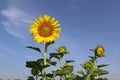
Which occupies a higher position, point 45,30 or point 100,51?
point 45,30

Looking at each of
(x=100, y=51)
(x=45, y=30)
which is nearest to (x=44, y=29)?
(x=45, y=30)

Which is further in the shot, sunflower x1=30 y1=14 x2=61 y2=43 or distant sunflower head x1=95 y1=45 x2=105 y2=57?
distant sunflower head x1=95 y1=45 x2=105 y2=57

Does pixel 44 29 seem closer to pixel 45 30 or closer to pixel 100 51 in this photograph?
pixel 45 30

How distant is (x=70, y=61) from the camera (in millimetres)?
8680

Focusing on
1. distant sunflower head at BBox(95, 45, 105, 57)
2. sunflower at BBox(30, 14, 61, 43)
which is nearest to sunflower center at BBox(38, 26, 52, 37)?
sunflower at BBox(30, 14, 61, 43)

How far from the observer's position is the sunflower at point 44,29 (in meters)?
5.71

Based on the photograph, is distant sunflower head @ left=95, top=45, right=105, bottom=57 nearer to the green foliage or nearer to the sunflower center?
the green foliage

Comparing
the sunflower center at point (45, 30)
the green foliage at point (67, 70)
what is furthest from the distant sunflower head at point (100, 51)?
the sunflower center at point (45, 30)

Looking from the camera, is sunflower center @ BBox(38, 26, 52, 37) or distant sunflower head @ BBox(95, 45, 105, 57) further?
distant sunflower head @ BBox(95, 45, 105, 57)

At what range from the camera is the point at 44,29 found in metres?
6.03

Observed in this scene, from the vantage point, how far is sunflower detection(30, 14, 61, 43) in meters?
5.71

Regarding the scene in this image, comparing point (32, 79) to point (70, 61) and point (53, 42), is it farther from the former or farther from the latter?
point (70, 61)

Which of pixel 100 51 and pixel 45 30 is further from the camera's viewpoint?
pixel 100 51

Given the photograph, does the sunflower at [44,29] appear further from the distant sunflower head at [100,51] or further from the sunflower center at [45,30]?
the distant sunflower head at [100,51]
